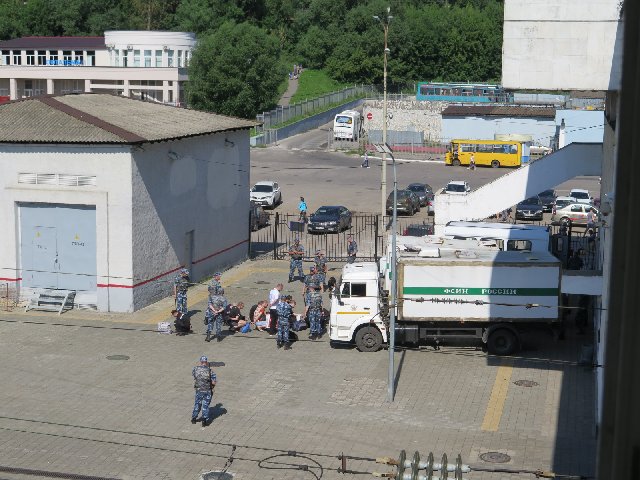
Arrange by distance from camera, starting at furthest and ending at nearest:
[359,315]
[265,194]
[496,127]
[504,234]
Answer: [496,127] → [265,194] → [504,234] → [359,315]

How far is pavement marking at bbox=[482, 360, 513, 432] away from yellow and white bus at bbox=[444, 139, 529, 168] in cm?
4469

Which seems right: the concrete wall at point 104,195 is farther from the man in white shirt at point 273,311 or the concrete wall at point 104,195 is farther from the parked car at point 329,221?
the parked car at point 329,221

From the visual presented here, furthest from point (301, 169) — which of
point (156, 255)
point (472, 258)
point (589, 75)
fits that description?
point (589, 75)

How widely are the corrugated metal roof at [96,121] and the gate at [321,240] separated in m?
5.74

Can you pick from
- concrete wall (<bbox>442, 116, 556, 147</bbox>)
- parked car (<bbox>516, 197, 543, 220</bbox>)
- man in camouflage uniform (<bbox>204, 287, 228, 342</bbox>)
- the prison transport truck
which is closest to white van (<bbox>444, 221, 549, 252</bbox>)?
the prison transport truck

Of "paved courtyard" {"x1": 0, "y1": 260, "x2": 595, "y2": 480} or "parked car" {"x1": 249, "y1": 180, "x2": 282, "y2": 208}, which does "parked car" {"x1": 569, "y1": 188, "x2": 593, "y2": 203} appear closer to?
"parked car" {"x1": 249, "y1": 180, "x2": 282, "y2": 208}

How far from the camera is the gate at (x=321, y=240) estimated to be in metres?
38.5

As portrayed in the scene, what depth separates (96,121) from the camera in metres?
28.8

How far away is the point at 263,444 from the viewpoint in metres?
18.0

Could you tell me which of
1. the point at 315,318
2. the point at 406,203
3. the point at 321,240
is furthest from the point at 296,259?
the point at 406,203

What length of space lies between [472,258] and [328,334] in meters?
4.69

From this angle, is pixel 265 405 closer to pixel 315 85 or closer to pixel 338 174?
pixel 338 174

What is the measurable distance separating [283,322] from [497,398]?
6.00m

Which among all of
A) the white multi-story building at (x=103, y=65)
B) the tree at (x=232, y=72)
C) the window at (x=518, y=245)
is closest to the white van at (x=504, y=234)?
the window at (x=518, y=245)
